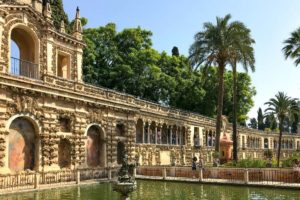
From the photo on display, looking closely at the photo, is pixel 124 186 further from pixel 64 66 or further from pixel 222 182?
pixel 64 66

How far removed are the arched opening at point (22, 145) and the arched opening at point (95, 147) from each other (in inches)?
232

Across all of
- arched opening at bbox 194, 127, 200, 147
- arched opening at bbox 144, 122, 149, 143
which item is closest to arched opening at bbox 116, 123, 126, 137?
arched opening at bbox 144, 122, 149, 143

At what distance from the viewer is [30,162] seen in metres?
26.4

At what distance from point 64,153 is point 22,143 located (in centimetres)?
421

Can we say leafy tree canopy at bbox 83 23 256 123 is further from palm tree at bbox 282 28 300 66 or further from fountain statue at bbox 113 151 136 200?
fountain statue at bbox 113 151 136 200

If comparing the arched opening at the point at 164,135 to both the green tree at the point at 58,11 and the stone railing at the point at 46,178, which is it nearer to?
the green tree at the point at 58,11

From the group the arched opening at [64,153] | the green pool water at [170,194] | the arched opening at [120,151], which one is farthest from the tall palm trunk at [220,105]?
the arched opening at [64,153]

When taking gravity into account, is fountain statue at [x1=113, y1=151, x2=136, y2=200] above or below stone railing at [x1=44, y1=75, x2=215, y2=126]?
below

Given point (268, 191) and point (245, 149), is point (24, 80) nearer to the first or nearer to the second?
point (268, 191)

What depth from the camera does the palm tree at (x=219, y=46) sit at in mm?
38938

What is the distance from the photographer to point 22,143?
25938mm

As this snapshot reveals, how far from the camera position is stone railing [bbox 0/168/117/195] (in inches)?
897

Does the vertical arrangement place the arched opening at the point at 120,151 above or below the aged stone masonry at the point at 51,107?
below

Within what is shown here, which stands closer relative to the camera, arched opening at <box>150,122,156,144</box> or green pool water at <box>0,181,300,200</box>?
green pool water at <box>0,181,300,200</box>
